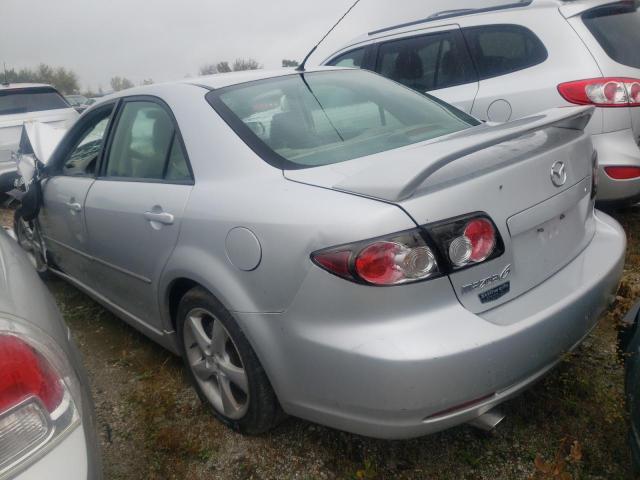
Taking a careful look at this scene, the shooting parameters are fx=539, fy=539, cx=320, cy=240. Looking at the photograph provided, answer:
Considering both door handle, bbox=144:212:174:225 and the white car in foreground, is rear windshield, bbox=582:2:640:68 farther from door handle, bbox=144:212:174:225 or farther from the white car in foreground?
the white car in foreground

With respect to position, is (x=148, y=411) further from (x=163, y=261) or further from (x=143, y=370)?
(x=163, y=261)

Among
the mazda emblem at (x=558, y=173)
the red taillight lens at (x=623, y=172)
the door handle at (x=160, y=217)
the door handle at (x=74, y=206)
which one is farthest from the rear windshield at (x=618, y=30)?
the door handle at (x=74, y=206)

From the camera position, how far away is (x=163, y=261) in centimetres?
221

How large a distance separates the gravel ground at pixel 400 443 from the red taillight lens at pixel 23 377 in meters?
0.99

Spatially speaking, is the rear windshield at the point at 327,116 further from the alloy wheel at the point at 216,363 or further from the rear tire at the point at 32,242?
the rear tire at the point at 32,242


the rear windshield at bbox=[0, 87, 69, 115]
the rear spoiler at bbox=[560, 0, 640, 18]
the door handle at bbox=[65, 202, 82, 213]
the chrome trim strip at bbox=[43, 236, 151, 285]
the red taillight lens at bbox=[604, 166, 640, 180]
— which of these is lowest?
the red taillight lens at bbox=[604, 166, 640, 180]

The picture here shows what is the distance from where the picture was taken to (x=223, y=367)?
212 centimetres

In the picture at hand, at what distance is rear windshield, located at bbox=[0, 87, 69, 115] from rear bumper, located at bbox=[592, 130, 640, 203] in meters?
7.36

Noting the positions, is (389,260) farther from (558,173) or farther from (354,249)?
(558,173)

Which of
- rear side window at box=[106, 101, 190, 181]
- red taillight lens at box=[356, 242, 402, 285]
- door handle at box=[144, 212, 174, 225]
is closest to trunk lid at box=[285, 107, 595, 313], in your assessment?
red taillight lens at box=[356, 242, 402, 285]

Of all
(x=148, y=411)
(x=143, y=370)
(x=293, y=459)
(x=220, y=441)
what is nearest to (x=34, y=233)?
(x=143, y=370)

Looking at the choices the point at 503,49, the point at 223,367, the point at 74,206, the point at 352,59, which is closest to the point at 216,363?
the point at 223,367

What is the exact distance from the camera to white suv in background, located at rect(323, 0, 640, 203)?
3355 mm

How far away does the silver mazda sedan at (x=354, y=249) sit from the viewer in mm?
1517
